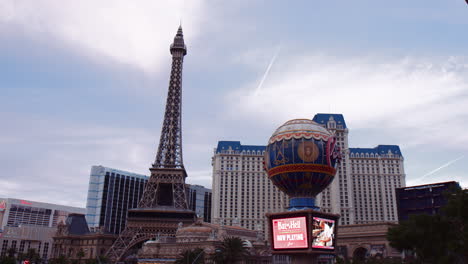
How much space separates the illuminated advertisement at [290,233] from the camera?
51.5 m

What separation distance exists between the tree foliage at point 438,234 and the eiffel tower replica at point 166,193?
5903 cm

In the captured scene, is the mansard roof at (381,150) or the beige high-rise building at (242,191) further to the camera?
the mansard roof at (381,150)

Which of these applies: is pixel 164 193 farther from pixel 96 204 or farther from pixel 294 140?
pixel 294 140

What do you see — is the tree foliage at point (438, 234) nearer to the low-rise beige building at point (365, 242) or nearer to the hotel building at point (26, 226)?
the low-rise beige building at point (365, 242)

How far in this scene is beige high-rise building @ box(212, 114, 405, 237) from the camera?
141 meters

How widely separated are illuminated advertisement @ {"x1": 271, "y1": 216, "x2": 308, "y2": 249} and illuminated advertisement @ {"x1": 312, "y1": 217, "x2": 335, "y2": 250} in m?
1.31

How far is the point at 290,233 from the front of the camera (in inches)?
2071

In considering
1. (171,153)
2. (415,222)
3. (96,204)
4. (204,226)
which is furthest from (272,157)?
(96,204)

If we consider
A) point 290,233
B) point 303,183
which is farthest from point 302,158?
point 290,233

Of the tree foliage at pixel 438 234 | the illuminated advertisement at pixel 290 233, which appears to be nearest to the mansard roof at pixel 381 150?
the tree foliage at pixel 438 234

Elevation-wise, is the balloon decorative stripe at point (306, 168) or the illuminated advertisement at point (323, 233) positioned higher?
the balloon decorative stripe at point (306, 168)

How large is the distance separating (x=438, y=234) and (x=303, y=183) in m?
16.6

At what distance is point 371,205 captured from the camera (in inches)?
5846

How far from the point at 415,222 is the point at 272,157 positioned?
19122mm
